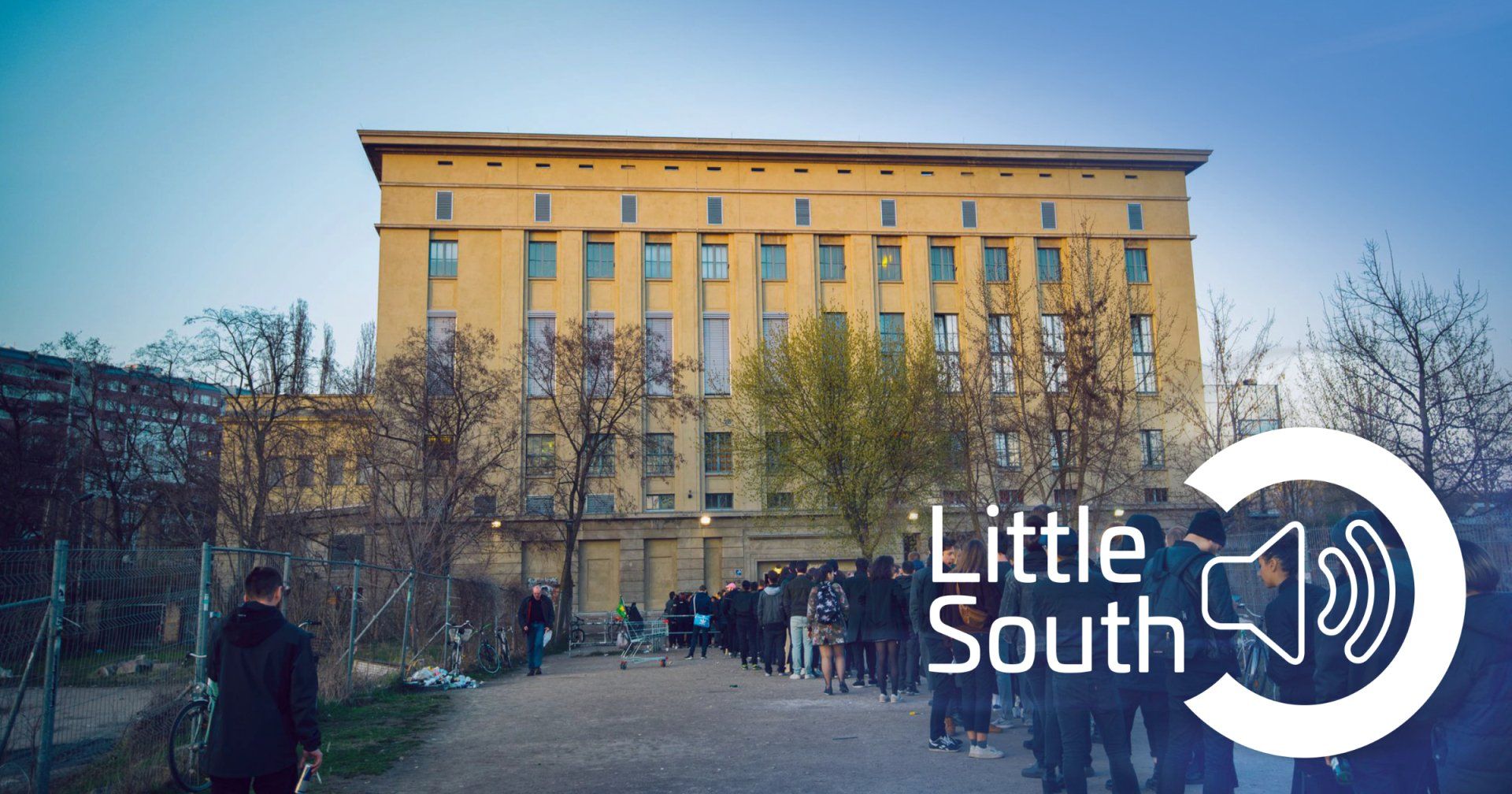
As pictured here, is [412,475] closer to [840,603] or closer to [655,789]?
[840,603]

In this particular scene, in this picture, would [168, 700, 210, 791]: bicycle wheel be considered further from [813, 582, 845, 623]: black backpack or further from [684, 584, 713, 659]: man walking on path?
[684, 584, 713, 659]: man walking on path

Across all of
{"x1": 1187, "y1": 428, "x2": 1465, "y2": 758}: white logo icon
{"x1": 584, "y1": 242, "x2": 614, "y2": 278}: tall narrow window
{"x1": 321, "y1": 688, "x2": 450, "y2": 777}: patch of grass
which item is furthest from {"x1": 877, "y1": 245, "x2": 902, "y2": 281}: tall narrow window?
{"x1": 1187, "y1": 428, "x2": 1465, "y2": 758}: white logo icon

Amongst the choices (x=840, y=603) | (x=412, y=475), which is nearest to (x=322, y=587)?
(x=840, y=603)

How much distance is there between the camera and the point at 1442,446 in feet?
72.5

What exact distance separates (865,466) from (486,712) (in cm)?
2095

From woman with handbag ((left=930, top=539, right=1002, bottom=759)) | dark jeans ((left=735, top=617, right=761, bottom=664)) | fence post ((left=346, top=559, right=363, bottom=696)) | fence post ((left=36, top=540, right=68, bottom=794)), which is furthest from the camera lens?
dark jeans ((left=735, top=617, right=761, bottom=664))

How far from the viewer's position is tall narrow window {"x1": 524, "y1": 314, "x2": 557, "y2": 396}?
41.8 m

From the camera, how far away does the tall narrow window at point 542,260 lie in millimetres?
49781

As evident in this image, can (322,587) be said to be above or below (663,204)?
below

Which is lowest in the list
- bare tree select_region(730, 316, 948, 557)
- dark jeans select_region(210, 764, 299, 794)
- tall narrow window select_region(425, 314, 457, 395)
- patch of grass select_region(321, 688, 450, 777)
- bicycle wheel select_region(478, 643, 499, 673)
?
bicycle wheel select_region(478, 643, 499, 673)

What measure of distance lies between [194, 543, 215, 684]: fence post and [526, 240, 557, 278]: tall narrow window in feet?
135

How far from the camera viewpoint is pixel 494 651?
22812 mm

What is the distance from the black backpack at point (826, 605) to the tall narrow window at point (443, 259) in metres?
38.3

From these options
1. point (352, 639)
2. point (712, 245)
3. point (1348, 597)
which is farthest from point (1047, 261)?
point (1348, 597)
